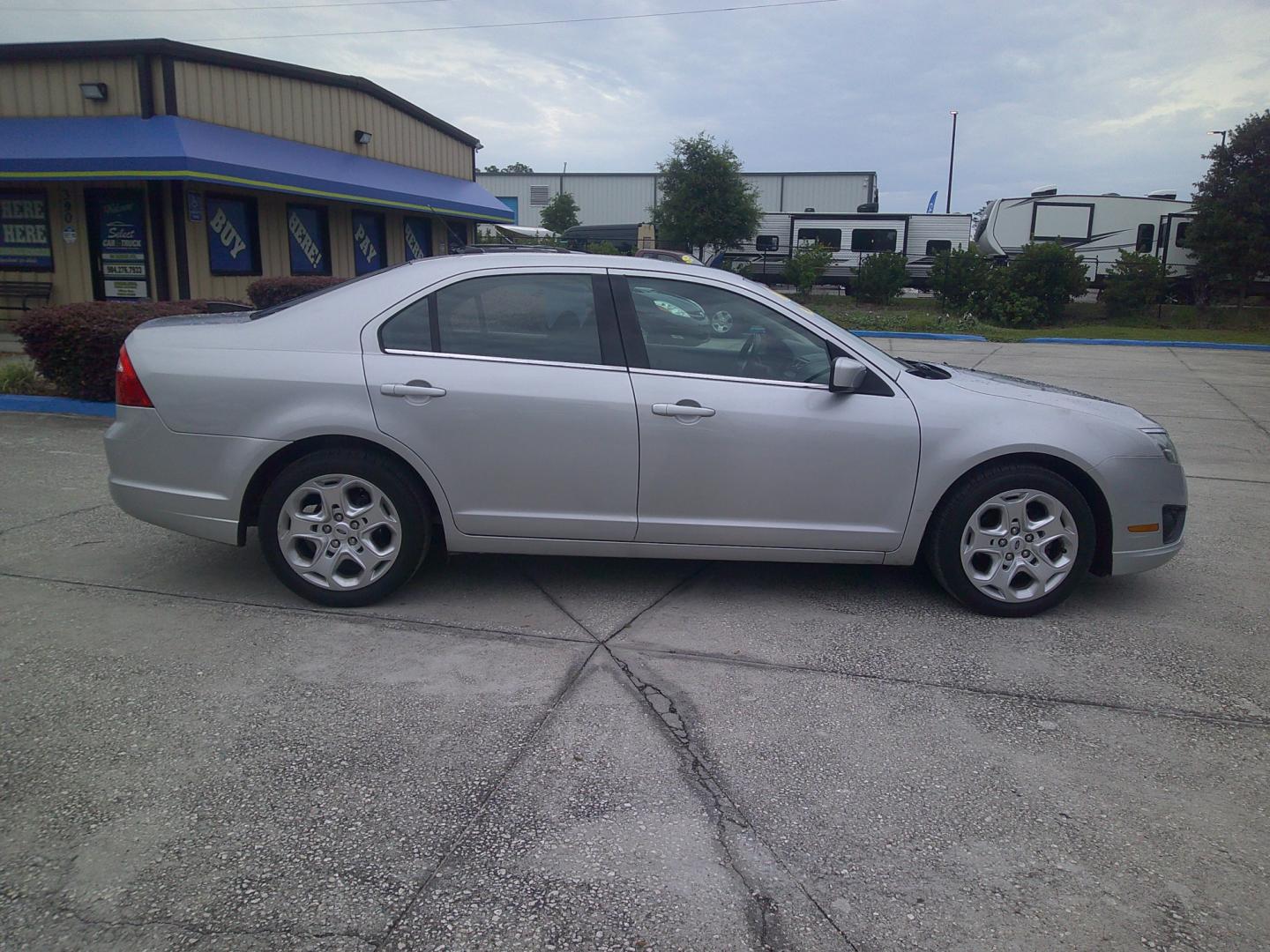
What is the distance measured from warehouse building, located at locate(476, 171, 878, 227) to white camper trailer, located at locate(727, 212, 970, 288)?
1199 cm

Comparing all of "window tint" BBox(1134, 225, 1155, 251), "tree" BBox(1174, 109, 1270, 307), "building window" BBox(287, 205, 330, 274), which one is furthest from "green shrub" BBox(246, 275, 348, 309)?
"window tint" BBox(1134, 225, 1155, 251)

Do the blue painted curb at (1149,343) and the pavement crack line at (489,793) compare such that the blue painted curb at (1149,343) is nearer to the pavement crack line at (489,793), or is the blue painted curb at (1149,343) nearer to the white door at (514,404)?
the white door at (514,404)

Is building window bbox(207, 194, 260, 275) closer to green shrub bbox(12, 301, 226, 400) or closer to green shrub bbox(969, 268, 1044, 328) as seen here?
green shrub bbox(12, 301, 226, 400)

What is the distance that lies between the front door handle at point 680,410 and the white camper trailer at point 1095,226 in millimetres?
26183

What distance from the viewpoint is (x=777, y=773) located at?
325 cm

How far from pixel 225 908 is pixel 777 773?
1693mm

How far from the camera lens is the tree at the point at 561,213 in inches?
1877

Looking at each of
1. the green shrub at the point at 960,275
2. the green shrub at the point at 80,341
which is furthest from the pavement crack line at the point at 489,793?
the green shrub at the point at 960,275

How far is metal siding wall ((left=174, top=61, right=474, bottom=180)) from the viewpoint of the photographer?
14820 mm

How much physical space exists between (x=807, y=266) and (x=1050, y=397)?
22.9 metres

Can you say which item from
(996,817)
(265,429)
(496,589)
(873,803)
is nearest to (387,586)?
(496,589)

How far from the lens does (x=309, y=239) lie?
703 inches

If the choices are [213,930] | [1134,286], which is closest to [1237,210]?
[1134,286]

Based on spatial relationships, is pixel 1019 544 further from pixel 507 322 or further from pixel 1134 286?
pixel 1134 286
